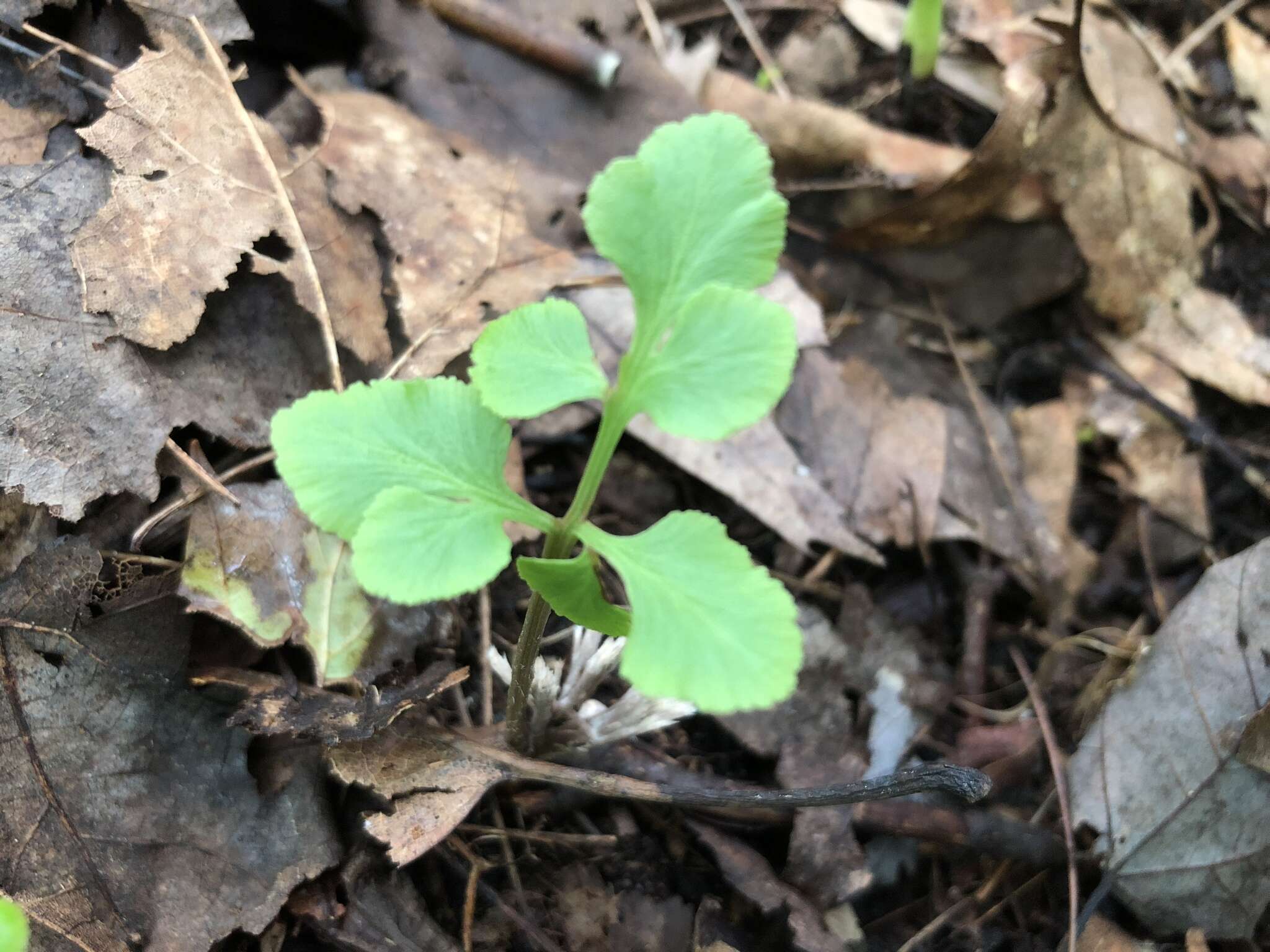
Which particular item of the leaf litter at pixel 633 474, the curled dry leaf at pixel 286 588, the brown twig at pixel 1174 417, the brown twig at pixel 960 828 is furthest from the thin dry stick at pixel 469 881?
the brown twig at pixel 1174 417

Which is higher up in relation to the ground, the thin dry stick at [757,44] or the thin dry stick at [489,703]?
the thin dry stick at [757,44]

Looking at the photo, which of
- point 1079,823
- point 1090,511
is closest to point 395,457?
point 1079,823

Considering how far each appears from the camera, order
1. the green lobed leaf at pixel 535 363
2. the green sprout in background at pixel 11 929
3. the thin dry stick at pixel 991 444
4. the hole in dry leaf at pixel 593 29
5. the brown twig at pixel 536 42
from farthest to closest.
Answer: the hole in dry leaf at pixel 593 29
the brown twig at pixel 536 42
the thin dry stick at pixel 991 444
the green lobed leaf at pixel 535 363
the green sprout in background at pixel 11 929

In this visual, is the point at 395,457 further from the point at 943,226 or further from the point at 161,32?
the point at 943,226

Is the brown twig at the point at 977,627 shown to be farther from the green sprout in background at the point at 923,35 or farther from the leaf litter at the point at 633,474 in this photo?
the green sprout in background at the point at 923,35

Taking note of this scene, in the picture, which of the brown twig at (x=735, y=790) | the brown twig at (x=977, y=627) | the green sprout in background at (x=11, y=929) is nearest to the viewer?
the green sprout in background at (x=11, y=929)

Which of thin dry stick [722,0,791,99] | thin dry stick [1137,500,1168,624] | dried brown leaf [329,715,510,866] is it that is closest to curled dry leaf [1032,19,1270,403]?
thin dry stick [1137,500,1168,624]
